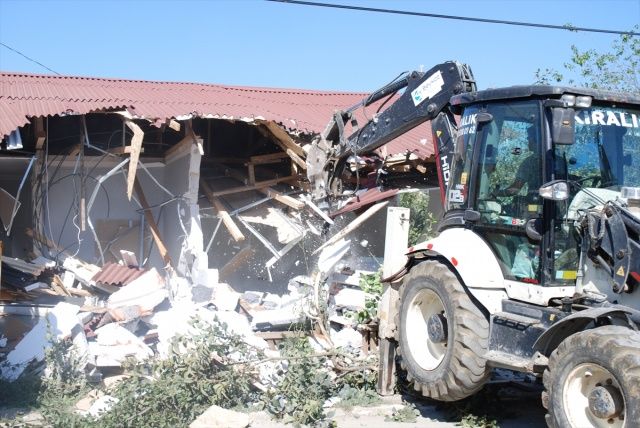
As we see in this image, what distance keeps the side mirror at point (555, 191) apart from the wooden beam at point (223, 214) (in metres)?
6.79

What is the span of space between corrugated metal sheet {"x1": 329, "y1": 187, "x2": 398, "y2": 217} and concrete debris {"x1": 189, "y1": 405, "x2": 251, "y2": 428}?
5321 millimetres

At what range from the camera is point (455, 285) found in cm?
648

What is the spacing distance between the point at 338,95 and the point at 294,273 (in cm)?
585

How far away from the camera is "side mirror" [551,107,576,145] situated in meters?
5.35

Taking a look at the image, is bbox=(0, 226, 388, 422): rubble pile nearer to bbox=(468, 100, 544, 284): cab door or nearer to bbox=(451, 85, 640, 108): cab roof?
bbox=(468, 100, 544, 284): cab door

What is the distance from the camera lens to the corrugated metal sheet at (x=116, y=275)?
36.4 ft

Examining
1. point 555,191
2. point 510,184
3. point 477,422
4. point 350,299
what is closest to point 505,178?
point 510,184

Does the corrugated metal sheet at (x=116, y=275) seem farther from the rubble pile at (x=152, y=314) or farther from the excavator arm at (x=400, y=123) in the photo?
the excavator arm at (x=400, y=123)

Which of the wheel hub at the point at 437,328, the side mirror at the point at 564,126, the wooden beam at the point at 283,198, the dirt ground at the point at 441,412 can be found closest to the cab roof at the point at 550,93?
the side mirror at the point at 564,126

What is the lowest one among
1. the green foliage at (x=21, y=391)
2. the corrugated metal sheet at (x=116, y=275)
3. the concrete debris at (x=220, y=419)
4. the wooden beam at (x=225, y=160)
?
the green foliage at (x=21, y=391)

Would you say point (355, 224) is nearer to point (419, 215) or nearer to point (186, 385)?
point (419, 215)

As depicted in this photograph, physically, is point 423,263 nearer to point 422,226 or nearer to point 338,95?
point 422,226

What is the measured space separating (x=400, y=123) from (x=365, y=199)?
13.4 ft

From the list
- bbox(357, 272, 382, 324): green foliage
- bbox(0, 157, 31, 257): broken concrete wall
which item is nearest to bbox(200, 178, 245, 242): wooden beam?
bbox(357, 272, 382, 324): green foliage
